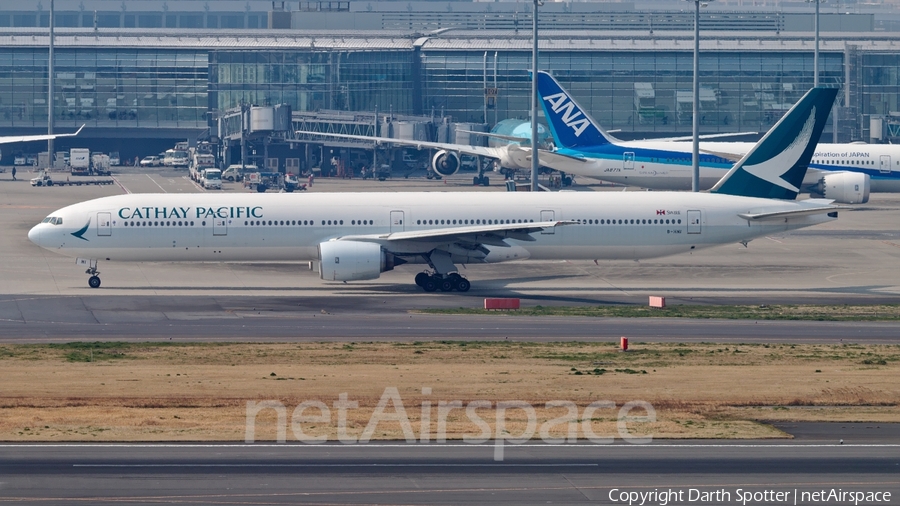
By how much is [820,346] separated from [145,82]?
379ft

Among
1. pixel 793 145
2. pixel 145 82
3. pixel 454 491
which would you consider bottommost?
pixel 454 491

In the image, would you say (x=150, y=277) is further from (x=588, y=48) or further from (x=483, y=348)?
(x=588, y=48)

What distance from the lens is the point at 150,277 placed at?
58.1 metres

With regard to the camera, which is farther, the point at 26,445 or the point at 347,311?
the point at 347,311

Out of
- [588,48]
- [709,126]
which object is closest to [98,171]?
[588,48]

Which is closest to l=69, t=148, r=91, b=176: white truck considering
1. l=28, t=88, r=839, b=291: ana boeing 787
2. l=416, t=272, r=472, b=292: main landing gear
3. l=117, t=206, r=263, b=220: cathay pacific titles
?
l=28, t=88, r=839, b=291: ana boeing 787

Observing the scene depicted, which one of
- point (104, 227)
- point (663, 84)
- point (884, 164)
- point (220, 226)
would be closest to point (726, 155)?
point (884, 164)

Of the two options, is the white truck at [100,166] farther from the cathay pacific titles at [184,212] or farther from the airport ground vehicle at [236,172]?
the cathay pacific titles at [184,212]

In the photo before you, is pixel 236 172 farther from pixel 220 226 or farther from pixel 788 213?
pixel 788 213

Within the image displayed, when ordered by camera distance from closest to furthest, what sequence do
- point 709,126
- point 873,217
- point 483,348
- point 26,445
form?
point 26,445
point 483,348
point 873,217
point 709,126

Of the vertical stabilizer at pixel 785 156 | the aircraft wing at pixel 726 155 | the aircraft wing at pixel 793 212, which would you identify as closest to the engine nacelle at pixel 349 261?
the aircraft wing at pixel 793 212

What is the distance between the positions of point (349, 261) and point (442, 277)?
4.41m

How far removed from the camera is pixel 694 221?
55.3 m

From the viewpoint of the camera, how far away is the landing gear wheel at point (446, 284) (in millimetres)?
54062
